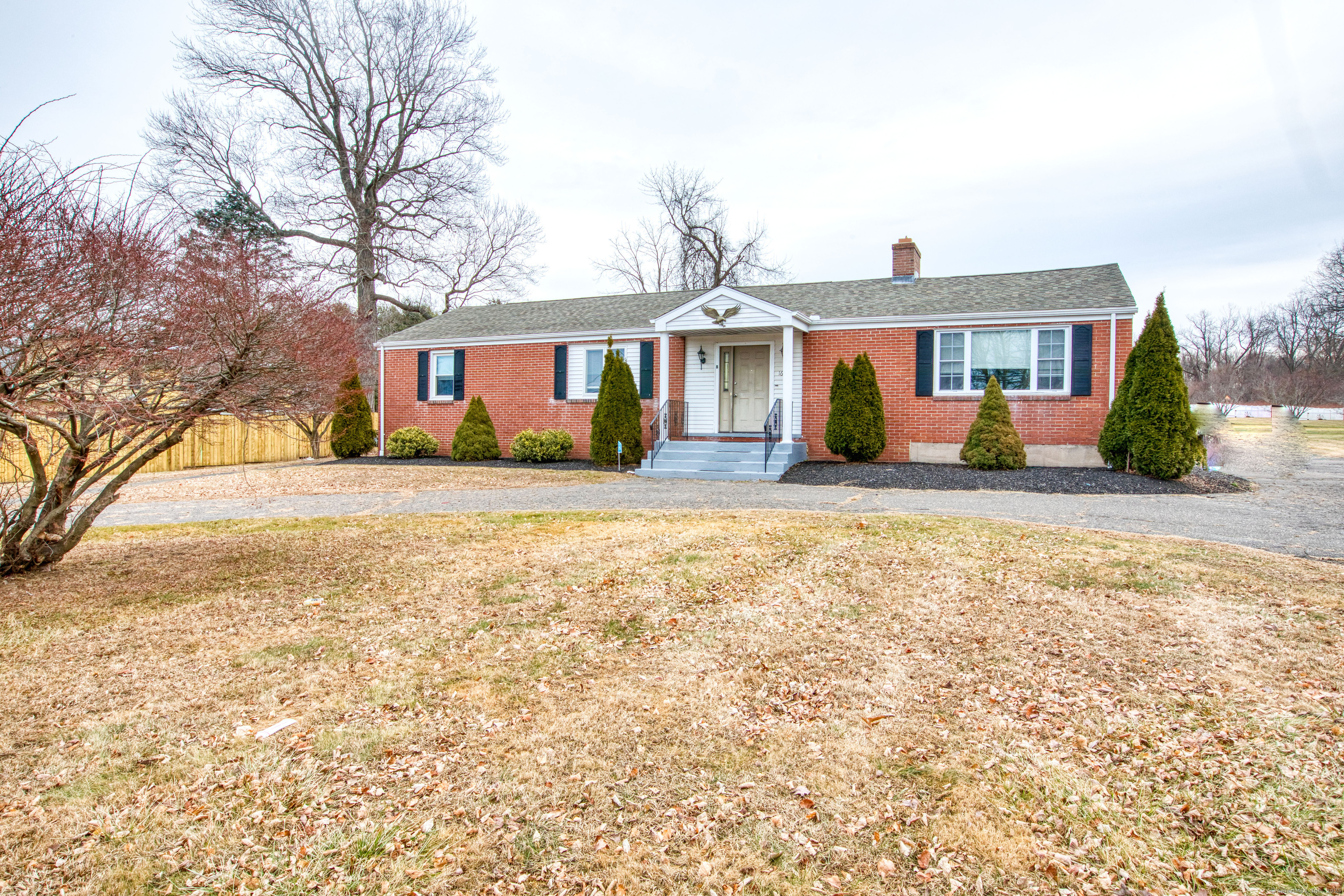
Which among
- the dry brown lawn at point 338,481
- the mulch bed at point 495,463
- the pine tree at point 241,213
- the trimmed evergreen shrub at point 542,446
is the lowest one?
the dry brown lawn at point 338,481

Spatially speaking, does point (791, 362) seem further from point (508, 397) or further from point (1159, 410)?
point (508, 397)

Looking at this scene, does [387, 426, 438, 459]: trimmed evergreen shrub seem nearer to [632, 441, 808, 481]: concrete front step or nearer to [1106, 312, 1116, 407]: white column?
[632, 441, 808, 481]: concrete front step

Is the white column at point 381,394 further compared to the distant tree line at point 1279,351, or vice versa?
the distant tree line at point 1279,351

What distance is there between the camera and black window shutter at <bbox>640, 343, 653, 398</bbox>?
16.7 metres

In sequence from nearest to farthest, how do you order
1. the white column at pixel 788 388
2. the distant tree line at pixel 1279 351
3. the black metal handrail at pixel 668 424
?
Answer: the white column at pixel 788 388, the black metal handrail at pixel 668 424, the distant tree line at pixel 1279 351

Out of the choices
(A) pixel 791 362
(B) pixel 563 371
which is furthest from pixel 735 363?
(B) pixel 563 371

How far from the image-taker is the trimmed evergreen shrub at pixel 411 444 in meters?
17.8

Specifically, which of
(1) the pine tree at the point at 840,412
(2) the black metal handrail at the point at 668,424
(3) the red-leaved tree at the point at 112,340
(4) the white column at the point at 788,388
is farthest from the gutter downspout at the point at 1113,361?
(3) the red-leaved tree at the point at 112,340

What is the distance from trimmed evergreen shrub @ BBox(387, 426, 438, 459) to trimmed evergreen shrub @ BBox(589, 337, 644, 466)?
4.97 metres

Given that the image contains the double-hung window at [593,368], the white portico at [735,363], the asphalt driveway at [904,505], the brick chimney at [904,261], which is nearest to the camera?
the asphalt driveway at [904,505]

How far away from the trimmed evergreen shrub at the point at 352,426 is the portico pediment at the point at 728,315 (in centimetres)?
851

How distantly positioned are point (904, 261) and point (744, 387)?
4.90 meters

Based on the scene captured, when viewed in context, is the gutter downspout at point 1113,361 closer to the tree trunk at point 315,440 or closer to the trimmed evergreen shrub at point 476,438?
the trimmed evergreen shrub at point 476,438

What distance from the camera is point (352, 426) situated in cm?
1875
